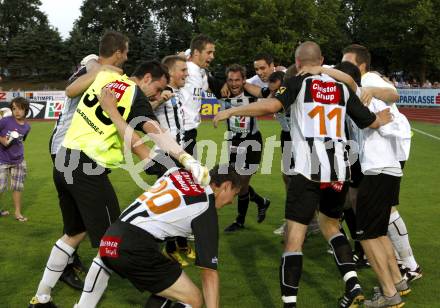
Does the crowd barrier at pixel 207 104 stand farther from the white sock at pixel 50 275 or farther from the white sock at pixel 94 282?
the white sock at pixel 94 282

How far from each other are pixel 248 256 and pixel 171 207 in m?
3.61

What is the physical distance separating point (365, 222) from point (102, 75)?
2.93 m

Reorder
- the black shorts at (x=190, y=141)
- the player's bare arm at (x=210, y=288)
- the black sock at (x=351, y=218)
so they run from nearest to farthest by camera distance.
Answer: the player's bare arm at (x=210, y=288)
the black sock at (x=351, y=218)
the black shorts at (x=190, y=141)

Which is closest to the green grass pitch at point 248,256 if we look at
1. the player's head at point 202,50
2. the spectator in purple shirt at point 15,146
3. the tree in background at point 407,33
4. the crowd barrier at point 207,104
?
the spectator in purple shirt at point 15,146

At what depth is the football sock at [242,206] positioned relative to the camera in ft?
28.6

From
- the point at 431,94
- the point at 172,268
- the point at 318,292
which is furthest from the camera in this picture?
the point at 431,94

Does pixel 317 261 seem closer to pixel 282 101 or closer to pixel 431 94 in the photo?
pixel 282 101

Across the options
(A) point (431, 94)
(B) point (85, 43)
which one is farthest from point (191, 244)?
(B) point (85, 43)

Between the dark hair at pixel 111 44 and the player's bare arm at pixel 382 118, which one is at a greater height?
the dark hair at pixel 111 44

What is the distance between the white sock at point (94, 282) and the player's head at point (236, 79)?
4884 mm

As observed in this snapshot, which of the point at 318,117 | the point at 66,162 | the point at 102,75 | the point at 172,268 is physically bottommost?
the point at 172,268

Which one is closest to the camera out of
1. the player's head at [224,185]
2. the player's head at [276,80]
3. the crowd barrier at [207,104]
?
the player's head at [224,185]

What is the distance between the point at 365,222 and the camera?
5.55 meters

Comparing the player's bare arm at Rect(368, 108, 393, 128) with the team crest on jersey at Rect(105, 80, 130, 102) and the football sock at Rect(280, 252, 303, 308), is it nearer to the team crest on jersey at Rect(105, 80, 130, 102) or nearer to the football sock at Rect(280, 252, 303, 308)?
the football sock at Rect(280, 252, 303, 308)
